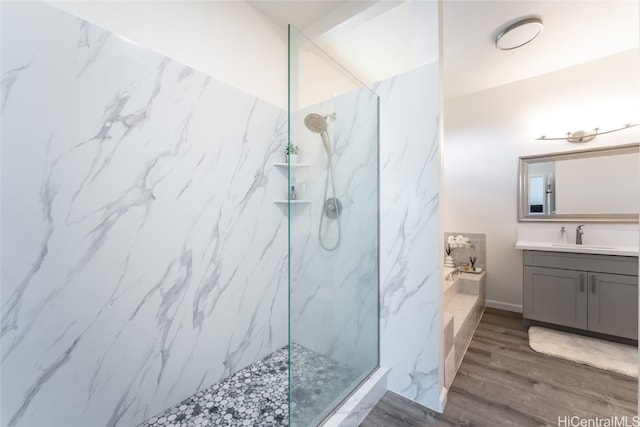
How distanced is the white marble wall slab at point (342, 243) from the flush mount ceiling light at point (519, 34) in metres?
1.42

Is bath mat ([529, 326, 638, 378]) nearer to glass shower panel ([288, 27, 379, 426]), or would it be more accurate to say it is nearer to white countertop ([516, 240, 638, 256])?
white countertop ([516, 240, 638, 256])

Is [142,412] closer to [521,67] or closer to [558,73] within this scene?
[521,67]

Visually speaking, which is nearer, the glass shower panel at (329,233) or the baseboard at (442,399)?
Answer: the glass shower panel at (329,233)

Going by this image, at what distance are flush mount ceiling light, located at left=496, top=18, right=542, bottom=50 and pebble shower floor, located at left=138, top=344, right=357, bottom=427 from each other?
2.83 meters

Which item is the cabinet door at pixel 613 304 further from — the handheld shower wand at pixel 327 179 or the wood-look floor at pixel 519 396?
the handheld shower wand at pixel 327 179

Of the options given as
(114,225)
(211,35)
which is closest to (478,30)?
(211,35)

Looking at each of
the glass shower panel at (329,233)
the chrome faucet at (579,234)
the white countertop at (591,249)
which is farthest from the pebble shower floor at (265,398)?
the chrome faucet at (579,234)

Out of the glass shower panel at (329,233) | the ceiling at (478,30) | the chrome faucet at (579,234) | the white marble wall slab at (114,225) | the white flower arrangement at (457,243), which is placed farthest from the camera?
the white flower arrangement at (457,243)

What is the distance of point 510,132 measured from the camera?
293 centimetres

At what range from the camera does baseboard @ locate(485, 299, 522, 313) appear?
2.90 m

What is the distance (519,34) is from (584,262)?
82.1 inches

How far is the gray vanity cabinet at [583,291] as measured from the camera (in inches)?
82.0

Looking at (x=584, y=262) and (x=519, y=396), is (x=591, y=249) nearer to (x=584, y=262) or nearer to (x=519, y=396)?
(x=584, y=262)

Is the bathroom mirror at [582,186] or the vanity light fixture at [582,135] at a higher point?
the vanity light fixture at [582,135]
